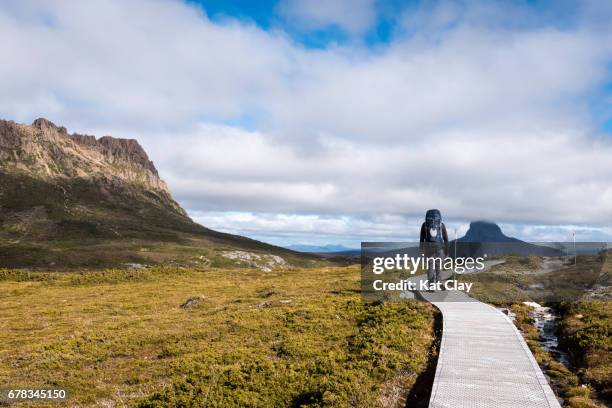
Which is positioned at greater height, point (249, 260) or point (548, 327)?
point (548, 327)

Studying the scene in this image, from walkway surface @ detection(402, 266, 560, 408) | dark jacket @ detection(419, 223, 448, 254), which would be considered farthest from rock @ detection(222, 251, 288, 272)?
walkway surface @ detection(402, 266, 560, 408)

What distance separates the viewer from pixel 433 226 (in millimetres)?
29141

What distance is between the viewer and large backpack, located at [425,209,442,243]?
95.5 ft

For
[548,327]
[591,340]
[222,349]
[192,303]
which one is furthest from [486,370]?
[192,303]

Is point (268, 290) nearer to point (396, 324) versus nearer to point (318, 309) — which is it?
point (318, 309)

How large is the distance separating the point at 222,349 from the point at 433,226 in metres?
15.8

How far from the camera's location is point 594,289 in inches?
1241

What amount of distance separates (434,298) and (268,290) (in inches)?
696

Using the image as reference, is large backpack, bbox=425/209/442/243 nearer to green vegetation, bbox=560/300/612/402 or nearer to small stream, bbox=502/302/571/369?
small stream, bbox=502/302/571/369

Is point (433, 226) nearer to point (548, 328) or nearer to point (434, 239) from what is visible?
point (434, 239)

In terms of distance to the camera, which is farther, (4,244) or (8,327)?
(4,244)

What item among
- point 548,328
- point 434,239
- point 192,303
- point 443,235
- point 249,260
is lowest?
point 249,260

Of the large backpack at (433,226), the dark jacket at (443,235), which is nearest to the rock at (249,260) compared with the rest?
the dark jacket at (443,235)

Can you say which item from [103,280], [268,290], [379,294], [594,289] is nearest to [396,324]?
[379,294]
